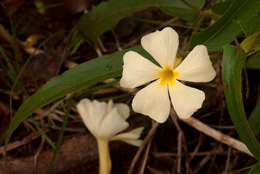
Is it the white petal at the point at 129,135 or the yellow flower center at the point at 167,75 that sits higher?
the yellow flower center at the point at 167,75

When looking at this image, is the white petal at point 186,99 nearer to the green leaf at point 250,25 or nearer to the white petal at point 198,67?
the white petal at point 198,67

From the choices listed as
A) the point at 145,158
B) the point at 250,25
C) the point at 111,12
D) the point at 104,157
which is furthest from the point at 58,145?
the point at 250,25

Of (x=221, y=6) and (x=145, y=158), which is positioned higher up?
(x=221, y=6)

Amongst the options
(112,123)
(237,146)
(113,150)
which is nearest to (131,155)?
(113,150)

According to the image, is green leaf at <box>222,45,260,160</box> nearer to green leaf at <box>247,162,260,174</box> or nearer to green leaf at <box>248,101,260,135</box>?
green leaf at <box>247,162,260,174</box>

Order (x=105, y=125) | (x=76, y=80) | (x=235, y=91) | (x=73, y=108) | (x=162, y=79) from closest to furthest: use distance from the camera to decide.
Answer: (x=235, y=91) → (x=162, y=79) → (x=76, y=80) → (x=105, y=125) → (x=73, y=108)

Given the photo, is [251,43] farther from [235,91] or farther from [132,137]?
[132,137]

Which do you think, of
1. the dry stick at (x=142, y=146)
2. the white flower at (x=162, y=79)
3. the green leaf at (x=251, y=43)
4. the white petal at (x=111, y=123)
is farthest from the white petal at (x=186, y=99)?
the dry stick at (x=142, y=146)
